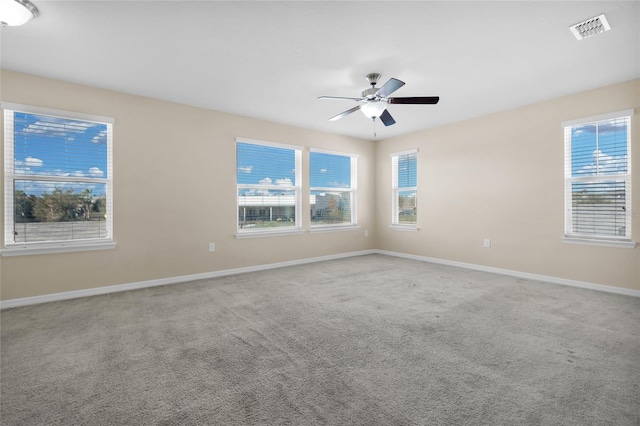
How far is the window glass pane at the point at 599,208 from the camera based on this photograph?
12.5ft

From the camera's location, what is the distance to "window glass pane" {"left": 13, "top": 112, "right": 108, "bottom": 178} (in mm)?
3395

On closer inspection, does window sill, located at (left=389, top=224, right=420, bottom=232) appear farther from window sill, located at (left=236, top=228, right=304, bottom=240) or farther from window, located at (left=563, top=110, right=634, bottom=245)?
window, located at (left=563, top=110, right=634, bottom=245)

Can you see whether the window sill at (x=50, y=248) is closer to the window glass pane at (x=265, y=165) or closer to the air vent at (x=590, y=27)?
the window glass pane at (x=265, y=165)

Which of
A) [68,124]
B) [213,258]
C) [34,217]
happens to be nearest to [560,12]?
[213,258]

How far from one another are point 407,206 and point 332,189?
5.34 feet

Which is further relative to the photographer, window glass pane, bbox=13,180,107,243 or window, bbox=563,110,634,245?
window, bbox=563,110,634,245

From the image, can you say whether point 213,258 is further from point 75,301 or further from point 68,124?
point 68,124

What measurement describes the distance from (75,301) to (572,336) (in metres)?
5.08

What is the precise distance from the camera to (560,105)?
4.18 m

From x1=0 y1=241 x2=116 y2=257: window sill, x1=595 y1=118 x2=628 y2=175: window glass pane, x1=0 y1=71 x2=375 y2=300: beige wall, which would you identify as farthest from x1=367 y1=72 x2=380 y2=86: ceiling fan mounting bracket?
x1=0 y1=241 x2=116 y2=257: window sill

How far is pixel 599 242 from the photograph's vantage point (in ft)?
12.7

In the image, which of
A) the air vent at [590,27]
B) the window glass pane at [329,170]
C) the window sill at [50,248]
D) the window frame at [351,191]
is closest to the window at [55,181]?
the window sill at [50,248]

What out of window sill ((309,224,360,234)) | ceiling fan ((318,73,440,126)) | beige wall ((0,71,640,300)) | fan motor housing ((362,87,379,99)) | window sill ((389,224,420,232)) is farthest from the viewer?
window sill ((389,224,420,232))

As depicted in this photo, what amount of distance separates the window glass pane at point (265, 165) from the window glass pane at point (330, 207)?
26.0 inches
